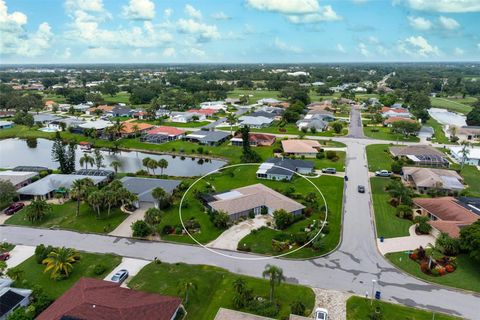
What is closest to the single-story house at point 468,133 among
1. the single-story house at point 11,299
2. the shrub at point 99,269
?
the shrub at point 99,269

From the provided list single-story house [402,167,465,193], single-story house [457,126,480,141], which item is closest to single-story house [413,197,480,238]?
single-story house [402,167,465,193]

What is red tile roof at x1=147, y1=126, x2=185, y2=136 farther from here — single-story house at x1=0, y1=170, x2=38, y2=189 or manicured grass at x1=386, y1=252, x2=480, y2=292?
manicured grass at x1=386, y1=252, x2=480, y2=292

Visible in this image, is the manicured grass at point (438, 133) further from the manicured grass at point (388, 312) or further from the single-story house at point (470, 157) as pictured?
the manicured grass at point (388, 312)

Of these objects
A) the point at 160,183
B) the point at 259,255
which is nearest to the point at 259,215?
the point at 259,255

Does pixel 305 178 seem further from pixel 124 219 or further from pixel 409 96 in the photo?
pixel 409 96

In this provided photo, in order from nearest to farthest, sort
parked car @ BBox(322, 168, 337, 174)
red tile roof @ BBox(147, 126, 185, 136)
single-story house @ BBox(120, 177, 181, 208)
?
1. single-story house @ BBox(120, 177, 181, 208)
2. parked car @ BBox(322, 168, 337, 174)
3. red tile roof @ BBox(147, 126, 185, 136)

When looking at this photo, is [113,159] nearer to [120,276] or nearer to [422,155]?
[120,276]

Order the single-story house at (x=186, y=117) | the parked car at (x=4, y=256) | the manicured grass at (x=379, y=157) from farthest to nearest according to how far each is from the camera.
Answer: the single-story house at (x=186, y=117) → the manicured grass at (x=379, y=157) → the parked car at (x=4, y=256)
